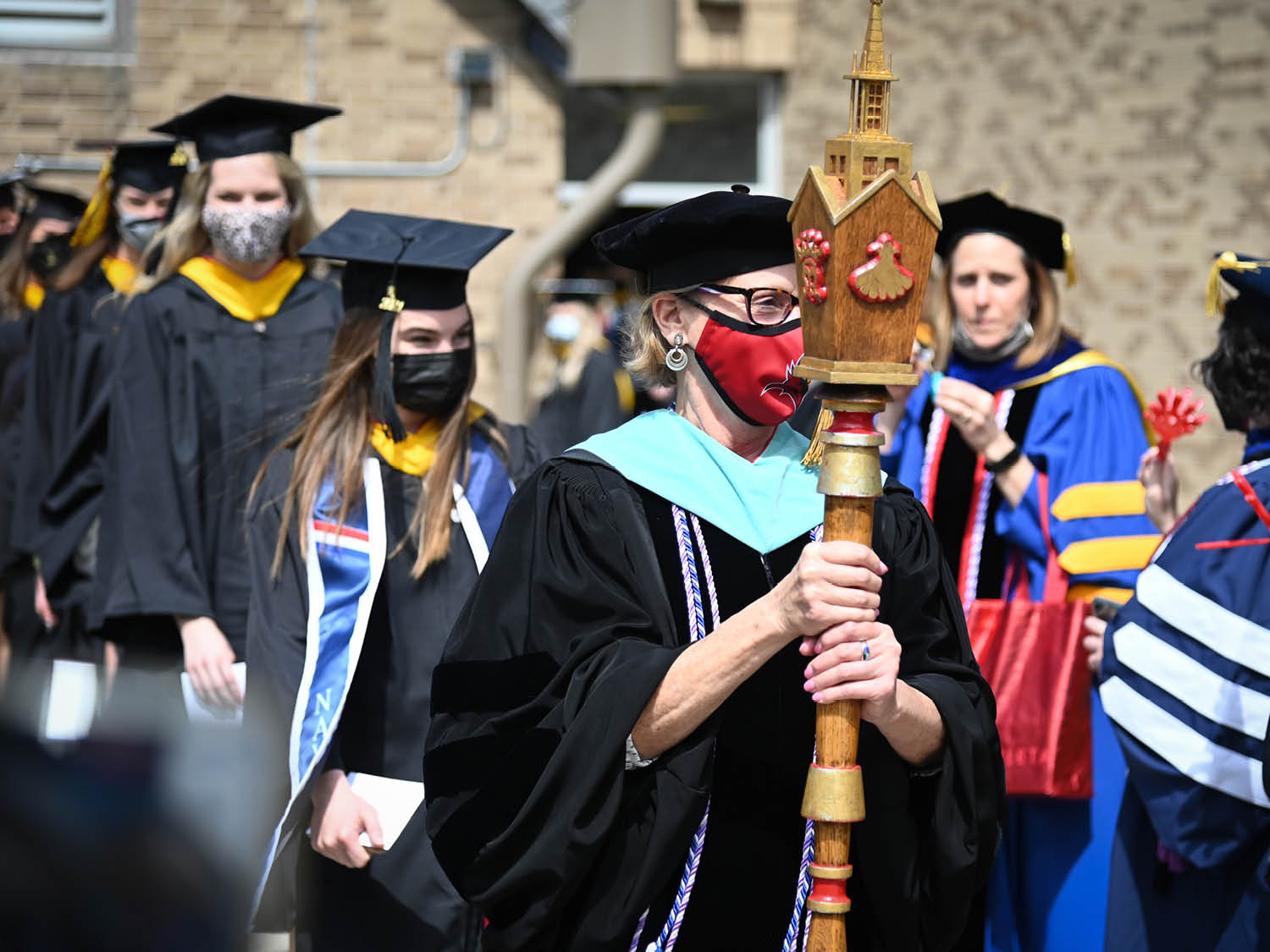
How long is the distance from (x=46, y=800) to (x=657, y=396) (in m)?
9.28

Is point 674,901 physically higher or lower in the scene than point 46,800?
lower

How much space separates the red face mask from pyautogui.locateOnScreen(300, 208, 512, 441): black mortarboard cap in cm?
130

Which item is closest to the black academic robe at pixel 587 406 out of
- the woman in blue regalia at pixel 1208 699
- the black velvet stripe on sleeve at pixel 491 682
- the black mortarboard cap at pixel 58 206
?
the black mortarboard cap at pixel 58 206

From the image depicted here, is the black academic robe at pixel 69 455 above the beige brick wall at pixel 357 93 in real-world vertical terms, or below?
below

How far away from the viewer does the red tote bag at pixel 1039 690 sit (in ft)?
15.0

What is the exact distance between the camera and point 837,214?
7.84 ft

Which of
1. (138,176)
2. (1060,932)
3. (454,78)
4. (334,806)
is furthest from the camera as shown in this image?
(454,78)

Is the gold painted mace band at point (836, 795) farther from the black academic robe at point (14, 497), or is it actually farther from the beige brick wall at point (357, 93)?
the beige brick wall at point (357, 93)

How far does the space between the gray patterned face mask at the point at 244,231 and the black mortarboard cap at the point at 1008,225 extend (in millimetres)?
2150

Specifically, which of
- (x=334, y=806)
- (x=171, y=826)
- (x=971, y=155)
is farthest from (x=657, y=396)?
(x=171, y=826)

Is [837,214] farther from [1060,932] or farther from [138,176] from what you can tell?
[138,176]

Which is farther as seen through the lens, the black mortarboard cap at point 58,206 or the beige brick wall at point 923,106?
the beige brick wall at point 923,106

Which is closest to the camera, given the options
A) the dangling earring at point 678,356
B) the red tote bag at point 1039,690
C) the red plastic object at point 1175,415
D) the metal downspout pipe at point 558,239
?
the dangling earring at point 678,356

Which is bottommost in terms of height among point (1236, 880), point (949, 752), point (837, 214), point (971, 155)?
point (1236, 880)
